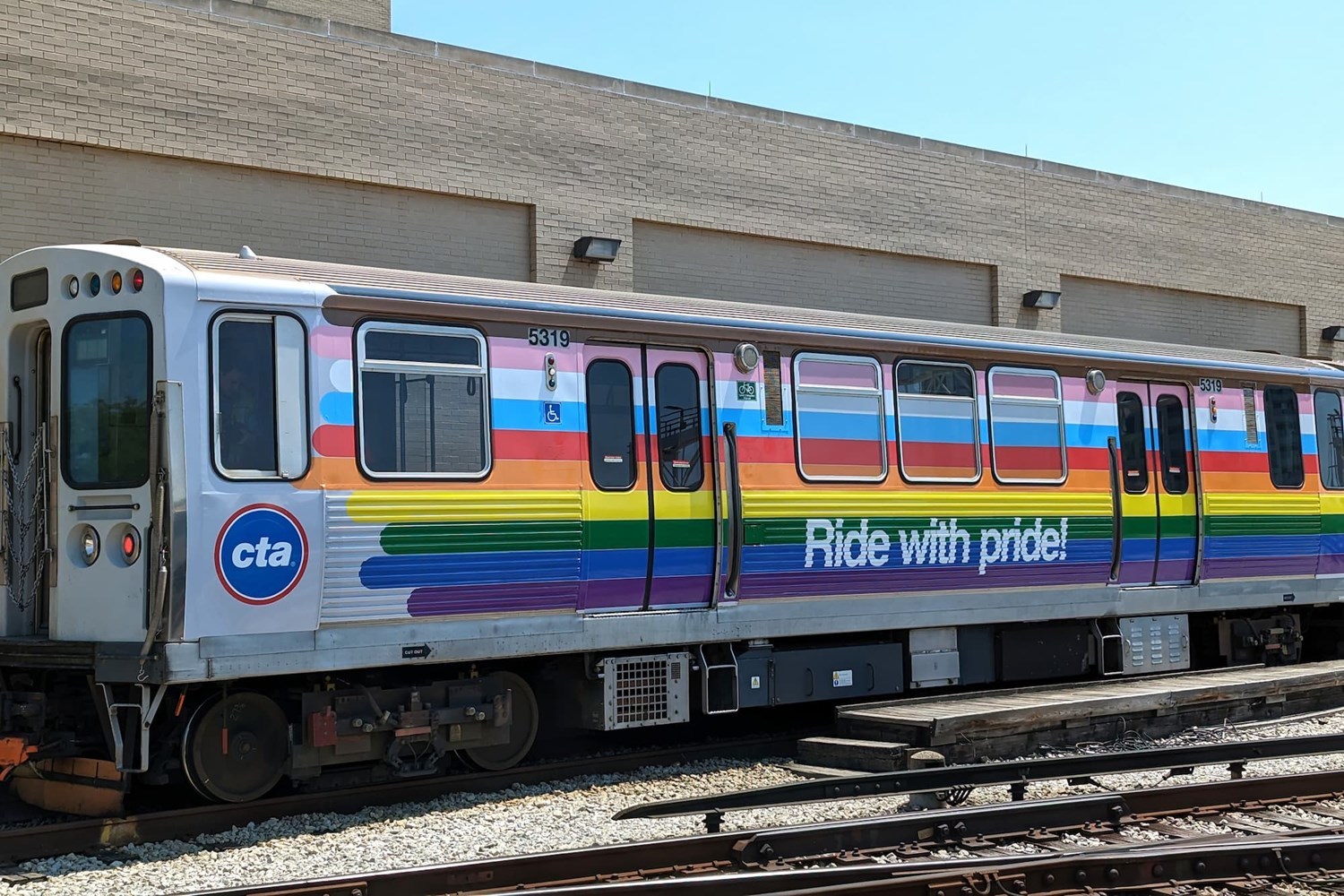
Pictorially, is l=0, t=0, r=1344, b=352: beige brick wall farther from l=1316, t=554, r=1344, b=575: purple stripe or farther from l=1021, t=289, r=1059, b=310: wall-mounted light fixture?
l=1316, t=554, r=1344, b=575: purple stripe

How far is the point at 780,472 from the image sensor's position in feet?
35.5

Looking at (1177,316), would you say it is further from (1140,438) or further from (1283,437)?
(1140,438)

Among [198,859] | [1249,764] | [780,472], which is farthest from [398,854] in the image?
[1249,764]

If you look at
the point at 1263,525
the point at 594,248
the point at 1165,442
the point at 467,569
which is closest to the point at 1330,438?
the point at 1263,525

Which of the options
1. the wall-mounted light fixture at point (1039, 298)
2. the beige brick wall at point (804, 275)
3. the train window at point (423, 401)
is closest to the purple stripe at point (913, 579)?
the train window at point (423, 401)

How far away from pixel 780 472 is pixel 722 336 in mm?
1161

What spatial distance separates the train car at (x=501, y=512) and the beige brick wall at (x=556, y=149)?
173 inches

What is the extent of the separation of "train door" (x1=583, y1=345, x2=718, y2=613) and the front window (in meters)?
3.01

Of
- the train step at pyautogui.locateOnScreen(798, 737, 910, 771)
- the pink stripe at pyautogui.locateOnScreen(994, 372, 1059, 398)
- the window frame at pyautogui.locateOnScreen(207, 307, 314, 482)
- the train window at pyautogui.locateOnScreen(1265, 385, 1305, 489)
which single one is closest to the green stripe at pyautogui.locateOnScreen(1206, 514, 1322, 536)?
the train window at pyautogui.locateOnScreen(1265, 385, 1305, 489)

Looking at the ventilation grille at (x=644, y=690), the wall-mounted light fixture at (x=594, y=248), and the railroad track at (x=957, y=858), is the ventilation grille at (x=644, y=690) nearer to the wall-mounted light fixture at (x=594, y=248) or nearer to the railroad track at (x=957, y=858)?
the railroad track at (x=957, y=858)

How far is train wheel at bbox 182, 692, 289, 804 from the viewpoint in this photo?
27.7 feet

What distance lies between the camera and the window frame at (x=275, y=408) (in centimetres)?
817

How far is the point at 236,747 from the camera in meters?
8.59

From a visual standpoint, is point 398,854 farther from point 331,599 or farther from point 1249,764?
point 1249,764
